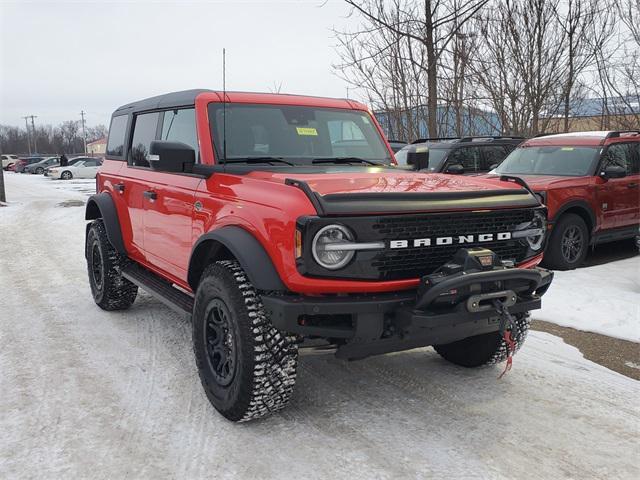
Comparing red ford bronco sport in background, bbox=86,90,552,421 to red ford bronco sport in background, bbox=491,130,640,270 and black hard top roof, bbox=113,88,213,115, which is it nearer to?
black hard top roof, bbox=113,88,213,115

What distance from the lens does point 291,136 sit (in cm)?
436

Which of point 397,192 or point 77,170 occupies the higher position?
point 397,192

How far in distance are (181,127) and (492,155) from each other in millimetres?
7672

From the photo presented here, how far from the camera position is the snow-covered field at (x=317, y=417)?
9.75ft

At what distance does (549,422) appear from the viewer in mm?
3461

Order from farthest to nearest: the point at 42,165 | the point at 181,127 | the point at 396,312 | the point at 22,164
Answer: the point at 22,164 < the point at 42,165 < the point at 181,127 < the point at 396,312

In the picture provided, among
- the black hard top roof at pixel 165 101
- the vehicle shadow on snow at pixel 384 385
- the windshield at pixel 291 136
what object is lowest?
the vehicle shadow on snow at pixel 384 385

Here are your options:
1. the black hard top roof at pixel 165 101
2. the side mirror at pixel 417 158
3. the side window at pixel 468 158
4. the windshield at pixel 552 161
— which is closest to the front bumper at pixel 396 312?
the side mirror at pixel 417 158

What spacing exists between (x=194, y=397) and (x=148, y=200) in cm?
179

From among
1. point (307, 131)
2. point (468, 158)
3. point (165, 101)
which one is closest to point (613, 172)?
point (468, 158)

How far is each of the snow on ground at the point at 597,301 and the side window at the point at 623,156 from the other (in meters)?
1.66

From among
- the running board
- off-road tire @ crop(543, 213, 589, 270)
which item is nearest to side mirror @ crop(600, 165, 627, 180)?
off-road tire @ crop(543, 213, 589, 270)

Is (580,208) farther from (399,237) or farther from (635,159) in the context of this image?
(399,237)

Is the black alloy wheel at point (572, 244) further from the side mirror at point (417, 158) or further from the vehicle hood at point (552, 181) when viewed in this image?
the side mirror at point (417, 158)
